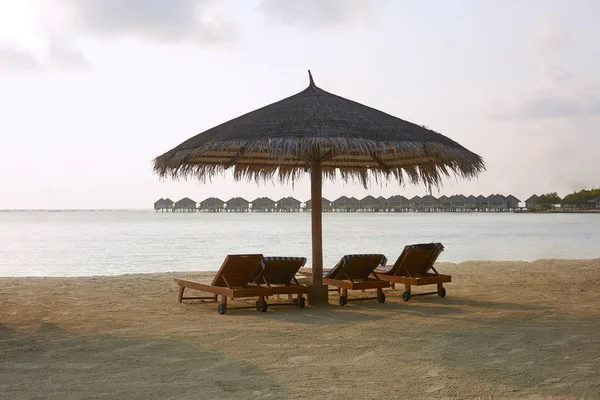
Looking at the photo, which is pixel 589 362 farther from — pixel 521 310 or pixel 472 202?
pixel 472 202

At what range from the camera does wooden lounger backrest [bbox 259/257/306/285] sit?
681 centimetres

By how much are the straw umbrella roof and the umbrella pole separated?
22 cm

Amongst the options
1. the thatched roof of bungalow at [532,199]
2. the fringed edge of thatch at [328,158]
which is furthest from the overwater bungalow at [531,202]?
the fringed edge of thatch at [328,158]

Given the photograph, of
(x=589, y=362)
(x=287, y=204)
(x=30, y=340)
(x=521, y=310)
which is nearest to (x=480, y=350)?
(x=589, y=362)

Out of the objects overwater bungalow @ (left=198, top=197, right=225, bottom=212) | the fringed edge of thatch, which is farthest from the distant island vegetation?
the fringed edge of thatch

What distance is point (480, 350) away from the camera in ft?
16.0

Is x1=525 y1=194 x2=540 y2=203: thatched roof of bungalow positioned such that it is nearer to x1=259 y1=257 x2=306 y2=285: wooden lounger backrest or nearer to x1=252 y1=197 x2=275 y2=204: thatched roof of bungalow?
x1=252 y1=197 x2=275 y2=204: thatched roof of bungalow

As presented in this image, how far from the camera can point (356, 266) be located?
7.42 m

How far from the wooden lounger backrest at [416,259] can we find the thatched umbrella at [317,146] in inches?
37.1

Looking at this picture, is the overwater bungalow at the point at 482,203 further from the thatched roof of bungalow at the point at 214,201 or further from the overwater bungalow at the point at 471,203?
the thatched roof of bungalow at the point at 214,201

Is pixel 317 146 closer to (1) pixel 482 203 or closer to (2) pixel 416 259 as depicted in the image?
(2) pixel 416 259

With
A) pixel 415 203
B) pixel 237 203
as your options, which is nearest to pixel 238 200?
pixel 237 203

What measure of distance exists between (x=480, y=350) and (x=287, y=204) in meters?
130

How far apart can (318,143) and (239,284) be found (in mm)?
1764
